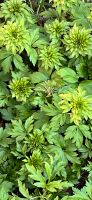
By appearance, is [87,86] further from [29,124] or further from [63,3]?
[63,3]

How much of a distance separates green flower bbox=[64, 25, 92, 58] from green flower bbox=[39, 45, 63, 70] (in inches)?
4.5

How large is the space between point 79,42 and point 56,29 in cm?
28

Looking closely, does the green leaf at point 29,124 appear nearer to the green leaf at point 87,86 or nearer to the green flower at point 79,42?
the green leaf at point 87,86

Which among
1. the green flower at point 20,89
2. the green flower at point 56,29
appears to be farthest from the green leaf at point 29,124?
the green flower at point 56,29

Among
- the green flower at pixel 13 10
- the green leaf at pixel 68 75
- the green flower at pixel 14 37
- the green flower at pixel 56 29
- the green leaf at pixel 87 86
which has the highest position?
the green flower at pixel 13 10

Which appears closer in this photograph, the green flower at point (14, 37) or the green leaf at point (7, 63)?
the green flower at point (14, 37)

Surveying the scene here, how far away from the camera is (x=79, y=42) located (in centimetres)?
343

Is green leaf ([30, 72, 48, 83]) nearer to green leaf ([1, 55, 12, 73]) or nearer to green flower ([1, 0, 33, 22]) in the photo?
green leaf ([1, 55, 12, 73])

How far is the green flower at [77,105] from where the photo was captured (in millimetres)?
3105

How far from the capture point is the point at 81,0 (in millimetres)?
4062

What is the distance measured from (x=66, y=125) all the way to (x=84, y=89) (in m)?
0.35

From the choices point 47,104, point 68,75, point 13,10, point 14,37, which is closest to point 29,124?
point 47,104

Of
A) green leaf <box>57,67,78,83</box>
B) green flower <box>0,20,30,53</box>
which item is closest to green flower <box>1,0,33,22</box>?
green flower <box>0,20,30,53</box>

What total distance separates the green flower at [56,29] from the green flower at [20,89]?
1.63 ft
